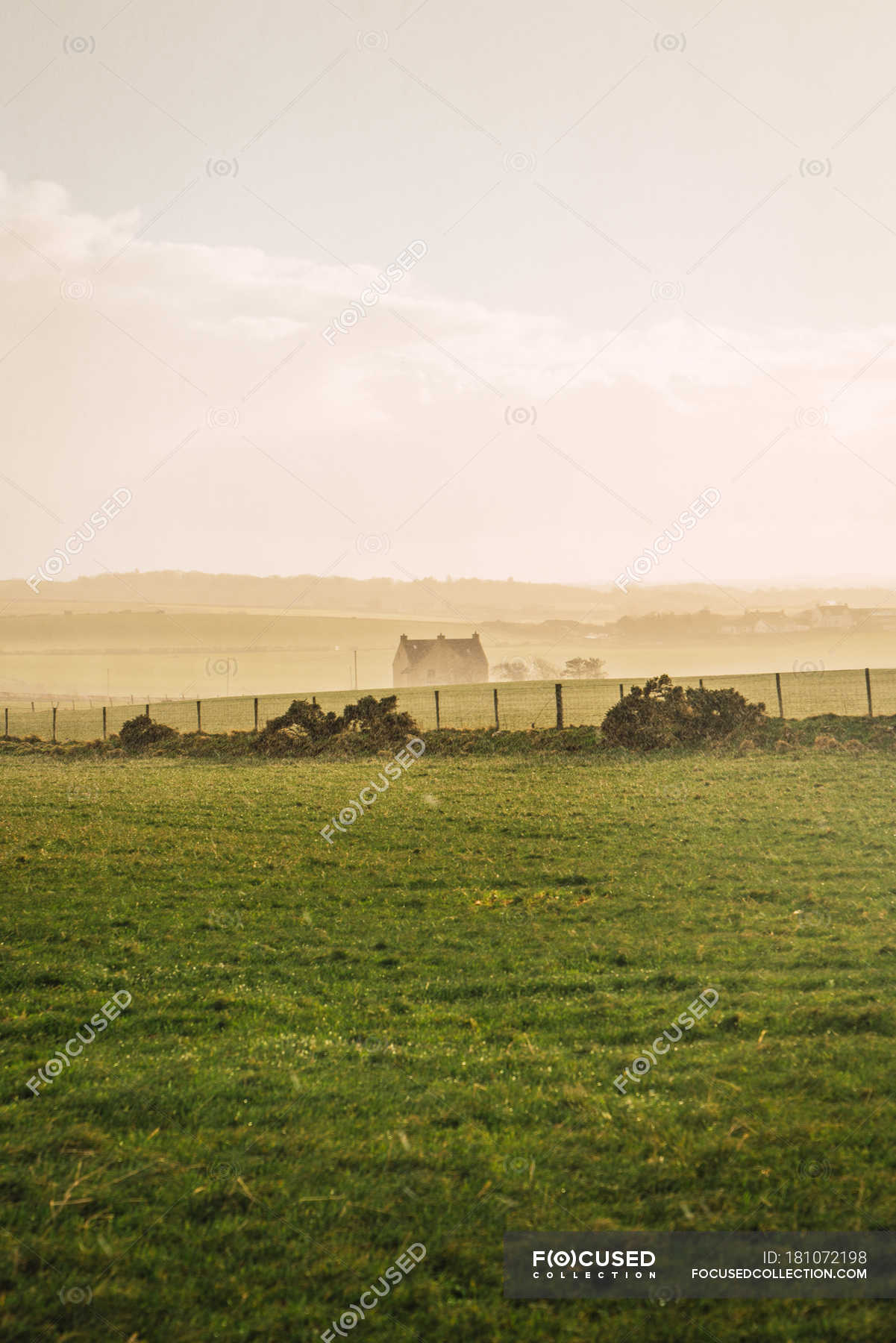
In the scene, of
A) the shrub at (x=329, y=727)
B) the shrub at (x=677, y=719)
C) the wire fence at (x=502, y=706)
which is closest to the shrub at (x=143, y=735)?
the wire fence at (x=502, y=706)

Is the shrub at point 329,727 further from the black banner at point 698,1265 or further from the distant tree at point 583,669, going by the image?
the distant tree at point 583,669

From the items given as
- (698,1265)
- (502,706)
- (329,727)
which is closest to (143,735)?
(329,727)

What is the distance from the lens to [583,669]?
103250 millimetres

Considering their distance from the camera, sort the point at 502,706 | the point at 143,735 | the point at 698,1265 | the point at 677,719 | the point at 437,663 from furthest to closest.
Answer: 1. the point at 437,663
2. the point at 502,706
3. the point at 143,735
4. the point at 677,719
5. the point at 698,1265

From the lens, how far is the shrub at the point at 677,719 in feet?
103

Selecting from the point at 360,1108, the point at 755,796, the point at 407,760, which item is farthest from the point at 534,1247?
the point at 407,760

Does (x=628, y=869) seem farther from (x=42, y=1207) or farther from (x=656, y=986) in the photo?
(x=42, y=1207)

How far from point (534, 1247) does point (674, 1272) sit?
0.80 metres

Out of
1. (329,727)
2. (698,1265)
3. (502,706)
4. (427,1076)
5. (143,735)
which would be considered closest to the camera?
(698,1265)

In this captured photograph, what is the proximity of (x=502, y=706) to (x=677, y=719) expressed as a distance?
1000 inches

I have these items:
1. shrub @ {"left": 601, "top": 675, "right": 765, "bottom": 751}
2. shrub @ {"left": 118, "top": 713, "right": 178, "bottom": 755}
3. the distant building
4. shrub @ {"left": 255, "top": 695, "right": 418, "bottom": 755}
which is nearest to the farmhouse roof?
the distant building

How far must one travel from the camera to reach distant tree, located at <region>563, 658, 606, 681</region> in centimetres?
10212

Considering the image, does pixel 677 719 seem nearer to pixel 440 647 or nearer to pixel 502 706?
pixel 502 706

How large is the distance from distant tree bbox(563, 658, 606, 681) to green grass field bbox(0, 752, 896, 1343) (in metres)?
86.1
